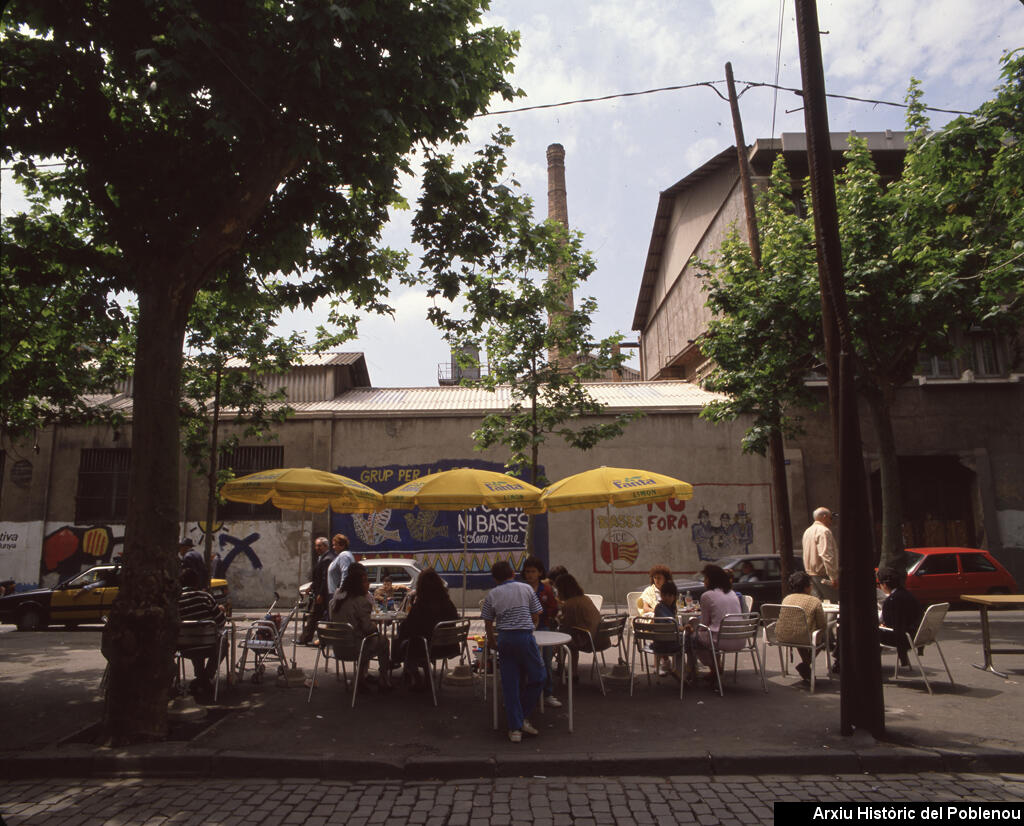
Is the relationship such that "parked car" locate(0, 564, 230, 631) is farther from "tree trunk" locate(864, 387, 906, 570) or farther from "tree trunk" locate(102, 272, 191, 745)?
"tree trunk" locate(864, 387, 906, 570)

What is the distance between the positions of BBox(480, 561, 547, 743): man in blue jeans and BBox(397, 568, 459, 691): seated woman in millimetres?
1613

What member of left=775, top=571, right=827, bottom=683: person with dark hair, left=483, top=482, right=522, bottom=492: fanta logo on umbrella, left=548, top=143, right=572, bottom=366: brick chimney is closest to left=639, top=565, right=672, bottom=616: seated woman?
left=775, top=571, right=827, bottom=683: person with dark hair

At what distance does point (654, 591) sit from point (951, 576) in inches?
396

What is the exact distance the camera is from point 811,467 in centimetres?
1922

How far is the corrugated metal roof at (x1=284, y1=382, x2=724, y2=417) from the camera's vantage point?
64.2ft

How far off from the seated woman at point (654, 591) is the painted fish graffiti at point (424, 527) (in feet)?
34.8

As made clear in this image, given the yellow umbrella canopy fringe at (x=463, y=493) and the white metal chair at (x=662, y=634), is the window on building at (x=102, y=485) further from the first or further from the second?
the white metal chair at (x=662, y=634)

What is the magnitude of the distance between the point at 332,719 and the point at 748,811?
4047mm

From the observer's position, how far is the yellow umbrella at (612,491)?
353 inches

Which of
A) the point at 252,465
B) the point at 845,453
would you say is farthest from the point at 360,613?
the point at 252,465

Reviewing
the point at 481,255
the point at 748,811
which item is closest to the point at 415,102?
the point at 481,255

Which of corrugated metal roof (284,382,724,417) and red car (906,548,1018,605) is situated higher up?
corrugated metal roof (284,382,724,417)

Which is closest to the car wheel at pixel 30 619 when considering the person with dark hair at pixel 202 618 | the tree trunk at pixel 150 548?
the person with dark hair at pixel 202 618

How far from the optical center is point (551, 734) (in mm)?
6414
